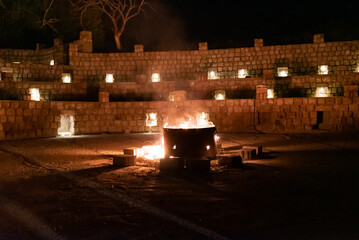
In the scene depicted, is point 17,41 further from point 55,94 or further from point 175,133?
point 175,133

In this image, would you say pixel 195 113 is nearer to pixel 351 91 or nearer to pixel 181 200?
pixel 351 91

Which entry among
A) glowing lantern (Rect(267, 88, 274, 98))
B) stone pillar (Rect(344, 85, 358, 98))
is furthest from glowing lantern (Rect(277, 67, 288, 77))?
stone pillar (Rect(344, 85, 358, 98))

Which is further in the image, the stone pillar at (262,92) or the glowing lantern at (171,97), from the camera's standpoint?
the glowing lantern at (171,97)

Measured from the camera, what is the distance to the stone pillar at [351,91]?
17484 millimetres

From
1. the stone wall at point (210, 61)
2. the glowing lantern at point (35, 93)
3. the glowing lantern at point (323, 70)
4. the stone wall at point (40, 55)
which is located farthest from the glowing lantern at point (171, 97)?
the glowing lantern at point (323, 70)

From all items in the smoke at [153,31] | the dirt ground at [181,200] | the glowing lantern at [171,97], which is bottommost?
the dirt ground at [181,200]

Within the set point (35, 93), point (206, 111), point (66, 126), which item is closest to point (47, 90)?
point (35, 93)

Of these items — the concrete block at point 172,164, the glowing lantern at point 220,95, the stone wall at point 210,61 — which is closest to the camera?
the concrete block at point 172,164

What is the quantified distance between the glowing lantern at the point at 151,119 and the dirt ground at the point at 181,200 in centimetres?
974

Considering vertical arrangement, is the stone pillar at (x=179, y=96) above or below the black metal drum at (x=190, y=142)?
above

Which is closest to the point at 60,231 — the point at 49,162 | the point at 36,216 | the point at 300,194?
the point at 36,216

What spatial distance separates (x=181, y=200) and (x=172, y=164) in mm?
2558

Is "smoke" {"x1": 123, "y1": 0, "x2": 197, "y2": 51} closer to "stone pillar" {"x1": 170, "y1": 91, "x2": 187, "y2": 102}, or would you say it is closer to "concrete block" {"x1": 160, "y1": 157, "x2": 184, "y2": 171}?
"stone pillar" {"x1": 170, "y1": 91, "x2": 187, "y2": 102}

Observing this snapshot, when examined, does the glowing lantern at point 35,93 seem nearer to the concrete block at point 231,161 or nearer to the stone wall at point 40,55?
the stone wall at point 40,55
